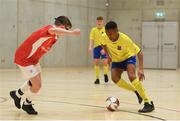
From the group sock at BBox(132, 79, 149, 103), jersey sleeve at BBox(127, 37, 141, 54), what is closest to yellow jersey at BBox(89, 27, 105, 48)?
jersey sleeve at BBox(127, 37, 141, 54)

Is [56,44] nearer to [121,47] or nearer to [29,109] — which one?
[121,47]

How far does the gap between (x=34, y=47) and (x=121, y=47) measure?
180 centimetres

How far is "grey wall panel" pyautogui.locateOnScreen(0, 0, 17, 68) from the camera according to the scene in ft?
76.8

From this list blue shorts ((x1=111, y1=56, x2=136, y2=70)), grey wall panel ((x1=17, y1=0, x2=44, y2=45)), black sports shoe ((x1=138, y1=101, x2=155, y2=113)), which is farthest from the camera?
grey wall panel ((x1=17, y1=0, x2=44, y2=45))

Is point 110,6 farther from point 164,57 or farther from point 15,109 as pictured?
point 15,109

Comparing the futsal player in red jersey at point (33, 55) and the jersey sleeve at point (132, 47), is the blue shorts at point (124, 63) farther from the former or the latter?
the futsal player in red jersey at point (33, 55)

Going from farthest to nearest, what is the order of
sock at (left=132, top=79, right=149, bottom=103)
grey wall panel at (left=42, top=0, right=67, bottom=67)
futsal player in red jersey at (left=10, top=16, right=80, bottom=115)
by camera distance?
1. grey wall panel at (left=42, top=0, right=67, bottom=67)
2. sock at (left=132, top=79, right=149, bottom=103)
3. futsal player in red jersey at (left=10, top=16, right=80, bottom=115)

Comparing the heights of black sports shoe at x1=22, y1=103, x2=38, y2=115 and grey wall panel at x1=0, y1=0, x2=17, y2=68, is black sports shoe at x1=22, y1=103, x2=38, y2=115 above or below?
below

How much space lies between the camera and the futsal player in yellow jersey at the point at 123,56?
327 inches

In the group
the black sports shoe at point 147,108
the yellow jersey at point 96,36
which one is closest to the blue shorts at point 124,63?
the black sports shoe at point 147,108

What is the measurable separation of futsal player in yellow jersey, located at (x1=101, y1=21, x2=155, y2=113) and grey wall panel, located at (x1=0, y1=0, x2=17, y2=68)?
598 inches

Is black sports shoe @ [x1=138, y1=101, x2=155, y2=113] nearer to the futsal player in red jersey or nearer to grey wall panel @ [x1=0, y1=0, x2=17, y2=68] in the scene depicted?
the futsal player in red jersey

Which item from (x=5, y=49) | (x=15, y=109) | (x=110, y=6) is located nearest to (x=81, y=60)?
(x=110, y=6)

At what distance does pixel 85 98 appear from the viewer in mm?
10406
